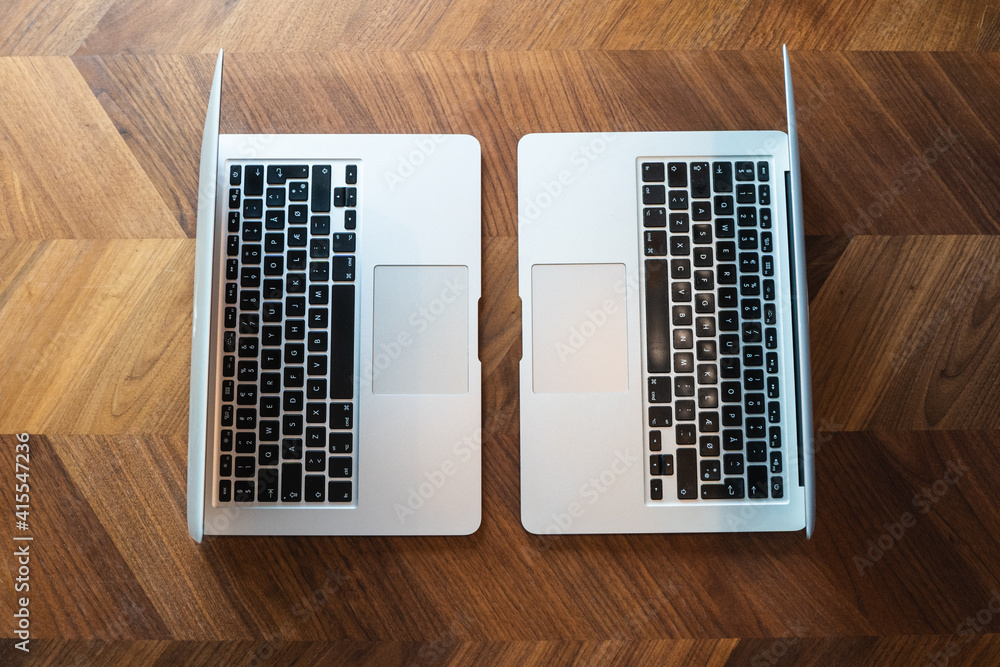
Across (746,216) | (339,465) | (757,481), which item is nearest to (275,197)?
(339,465)

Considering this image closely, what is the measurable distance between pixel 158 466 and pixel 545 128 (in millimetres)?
736

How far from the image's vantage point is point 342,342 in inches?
34.1

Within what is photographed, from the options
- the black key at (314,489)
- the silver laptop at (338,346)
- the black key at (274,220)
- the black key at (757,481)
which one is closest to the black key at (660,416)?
the black key at (757,481)

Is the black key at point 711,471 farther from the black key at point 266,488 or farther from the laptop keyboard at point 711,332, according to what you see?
the black key at point 266,488

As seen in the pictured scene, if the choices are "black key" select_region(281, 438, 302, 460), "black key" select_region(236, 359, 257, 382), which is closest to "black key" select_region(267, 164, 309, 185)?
"black key" select_region(236, 359, 257, 382)

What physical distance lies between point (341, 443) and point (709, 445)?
1.63ft

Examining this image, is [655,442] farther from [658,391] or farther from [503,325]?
[503,325]

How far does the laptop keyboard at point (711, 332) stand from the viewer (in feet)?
2.82

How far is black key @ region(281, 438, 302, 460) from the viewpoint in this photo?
853 mm

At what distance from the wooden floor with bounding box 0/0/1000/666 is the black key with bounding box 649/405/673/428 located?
0.16 metres

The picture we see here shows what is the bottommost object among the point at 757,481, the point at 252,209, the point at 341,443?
the point at 757,481

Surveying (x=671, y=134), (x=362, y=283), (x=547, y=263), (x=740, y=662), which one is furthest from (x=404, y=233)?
(x=740, y=662)

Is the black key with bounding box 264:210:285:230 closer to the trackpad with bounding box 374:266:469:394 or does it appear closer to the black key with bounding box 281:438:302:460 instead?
the trackpad with bounding box 374:266:469:394

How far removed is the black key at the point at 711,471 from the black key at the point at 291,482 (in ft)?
1.77
